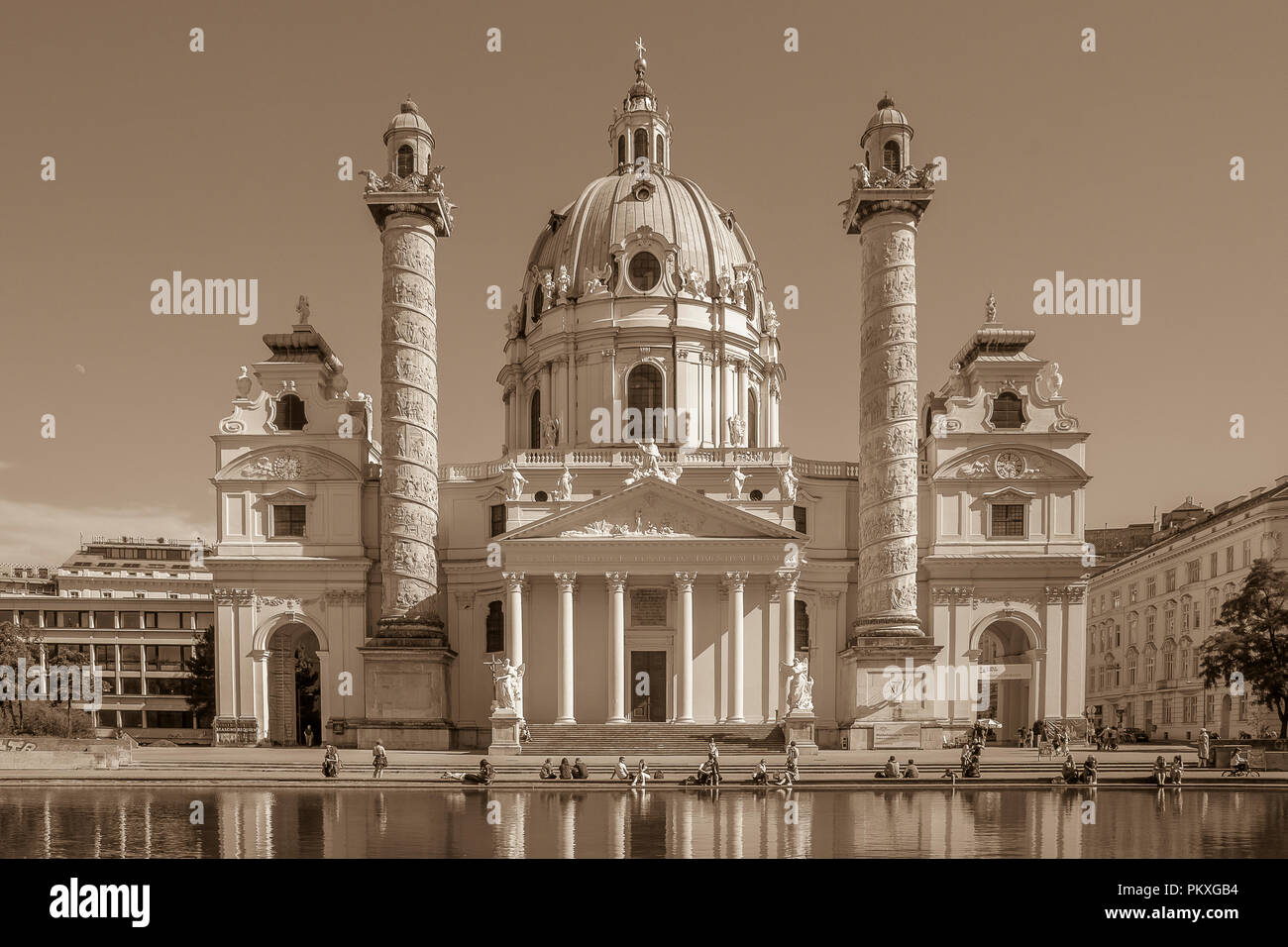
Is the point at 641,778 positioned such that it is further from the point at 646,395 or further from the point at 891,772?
the point at 646,395

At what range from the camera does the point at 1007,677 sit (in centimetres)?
4959

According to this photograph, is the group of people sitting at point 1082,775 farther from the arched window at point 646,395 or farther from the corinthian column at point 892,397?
the arched window at point 646,395

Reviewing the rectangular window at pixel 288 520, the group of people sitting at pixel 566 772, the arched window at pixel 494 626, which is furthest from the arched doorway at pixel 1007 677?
the rectangular window at pixel 288 520

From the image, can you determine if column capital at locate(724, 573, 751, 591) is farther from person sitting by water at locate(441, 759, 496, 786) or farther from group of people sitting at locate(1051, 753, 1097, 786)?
group of people sitting at locate(1051, 753, 1097, 786)

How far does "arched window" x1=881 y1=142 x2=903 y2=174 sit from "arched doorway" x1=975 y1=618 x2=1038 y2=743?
1857 cm

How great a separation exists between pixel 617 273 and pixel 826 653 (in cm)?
2013

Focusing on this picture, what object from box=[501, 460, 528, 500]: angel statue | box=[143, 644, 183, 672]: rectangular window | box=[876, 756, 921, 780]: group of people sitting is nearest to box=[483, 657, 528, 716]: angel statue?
box=[501, 460, 528, 500]: angel statue

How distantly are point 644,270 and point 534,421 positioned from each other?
355 inches

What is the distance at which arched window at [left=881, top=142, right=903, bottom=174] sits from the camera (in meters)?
45.7

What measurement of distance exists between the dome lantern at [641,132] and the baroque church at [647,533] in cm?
784

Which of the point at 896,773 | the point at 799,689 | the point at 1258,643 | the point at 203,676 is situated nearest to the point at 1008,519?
the point at 1258,643
